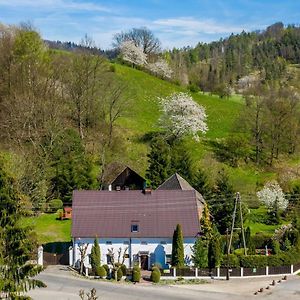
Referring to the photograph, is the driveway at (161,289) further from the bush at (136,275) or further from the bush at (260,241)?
the bush at (260,241)

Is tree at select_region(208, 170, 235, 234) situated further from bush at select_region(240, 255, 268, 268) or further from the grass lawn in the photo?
the grass lawn

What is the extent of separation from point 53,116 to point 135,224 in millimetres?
22756

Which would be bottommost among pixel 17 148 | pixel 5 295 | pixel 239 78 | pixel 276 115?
pixel 5 295

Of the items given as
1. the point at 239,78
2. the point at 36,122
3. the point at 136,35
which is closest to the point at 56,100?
the point at 36,122

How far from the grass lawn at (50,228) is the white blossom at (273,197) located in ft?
66.4

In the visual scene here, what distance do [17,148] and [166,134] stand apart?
22604mm

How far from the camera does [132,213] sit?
46.5 m

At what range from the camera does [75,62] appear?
7250cm

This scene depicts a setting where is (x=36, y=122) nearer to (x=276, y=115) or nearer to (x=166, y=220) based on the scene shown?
(x=166, y=220)

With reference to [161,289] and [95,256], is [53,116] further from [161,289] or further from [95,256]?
[161,289]

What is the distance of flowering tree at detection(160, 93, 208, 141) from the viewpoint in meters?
77.1

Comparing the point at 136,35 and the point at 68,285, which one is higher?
the point at 136,35

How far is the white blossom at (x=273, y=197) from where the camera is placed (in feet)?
190

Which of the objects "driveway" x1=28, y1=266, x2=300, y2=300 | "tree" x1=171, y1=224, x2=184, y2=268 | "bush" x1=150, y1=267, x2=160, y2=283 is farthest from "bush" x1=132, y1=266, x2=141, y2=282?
"tree" x1=171, y1=224, x2=184, y2=268
